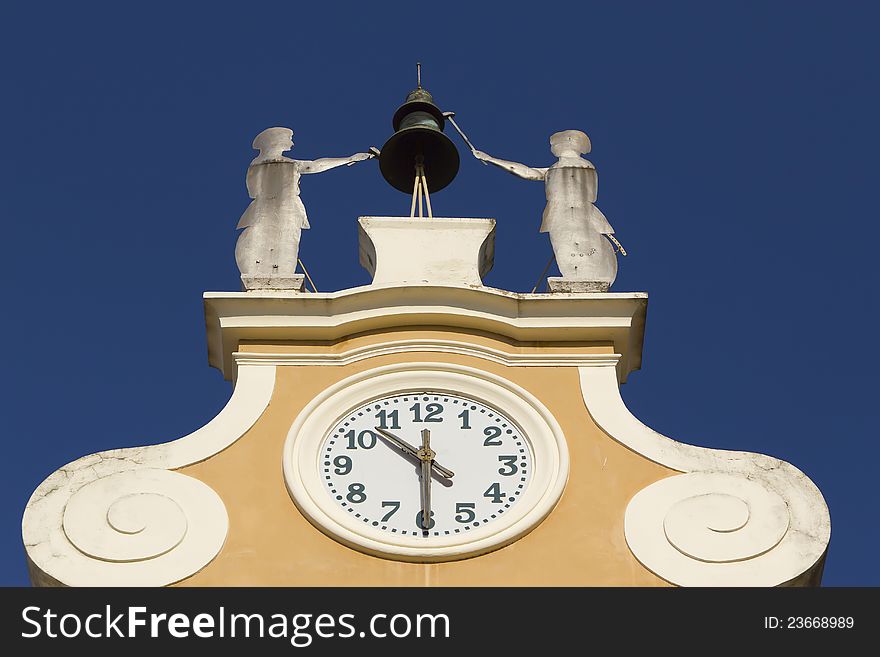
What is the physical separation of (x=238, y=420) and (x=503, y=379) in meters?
1.82

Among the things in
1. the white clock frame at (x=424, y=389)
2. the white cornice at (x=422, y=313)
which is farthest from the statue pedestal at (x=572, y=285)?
the white clock frame at (x=424, y=389)

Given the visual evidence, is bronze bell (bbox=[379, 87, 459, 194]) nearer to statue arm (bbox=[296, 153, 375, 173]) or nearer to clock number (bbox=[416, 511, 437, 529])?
statue arm (bbox=[296, 153, 375, 173])

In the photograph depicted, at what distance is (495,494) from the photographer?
17.3 metres

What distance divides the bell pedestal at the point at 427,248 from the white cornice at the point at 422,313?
334 millimetres

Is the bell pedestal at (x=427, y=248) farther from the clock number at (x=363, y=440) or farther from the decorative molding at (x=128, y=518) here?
the decorative molding at (x=128, y=518)

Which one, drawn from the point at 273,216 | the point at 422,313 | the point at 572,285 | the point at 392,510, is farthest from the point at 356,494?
the point at 273,216

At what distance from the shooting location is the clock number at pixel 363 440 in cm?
1762

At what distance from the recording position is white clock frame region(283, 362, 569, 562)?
55.1 ft

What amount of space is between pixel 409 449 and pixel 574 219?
2.75m

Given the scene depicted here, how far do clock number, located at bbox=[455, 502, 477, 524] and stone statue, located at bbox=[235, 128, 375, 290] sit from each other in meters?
2.44
